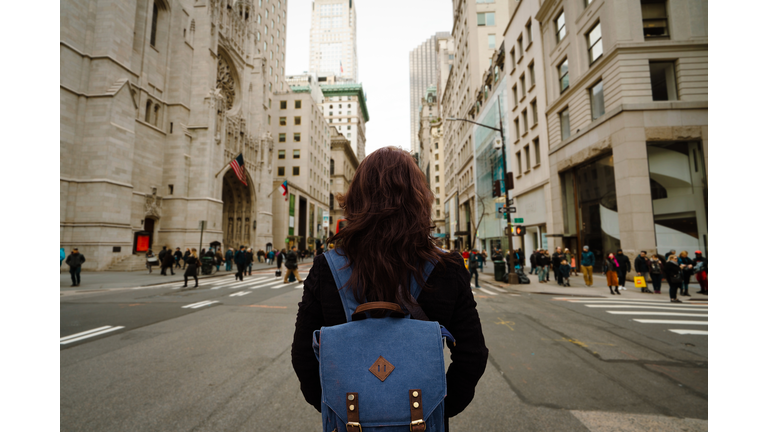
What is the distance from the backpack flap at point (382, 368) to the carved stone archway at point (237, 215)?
4305cm

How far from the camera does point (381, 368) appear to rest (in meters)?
1.29

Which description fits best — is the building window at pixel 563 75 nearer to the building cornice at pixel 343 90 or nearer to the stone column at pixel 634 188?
the stone column at pixel 634 188

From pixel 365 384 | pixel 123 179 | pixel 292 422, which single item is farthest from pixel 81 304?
pixel 123 179

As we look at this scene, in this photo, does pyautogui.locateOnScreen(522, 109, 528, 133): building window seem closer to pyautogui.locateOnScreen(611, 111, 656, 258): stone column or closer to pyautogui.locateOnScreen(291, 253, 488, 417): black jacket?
pyautogui.locateOnScreen(611, 111, 656, 258): stone column

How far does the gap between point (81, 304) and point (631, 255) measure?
70.1 feet

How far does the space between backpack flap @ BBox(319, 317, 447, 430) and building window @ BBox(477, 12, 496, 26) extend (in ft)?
172

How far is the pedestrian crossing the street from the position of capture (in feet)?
25.2

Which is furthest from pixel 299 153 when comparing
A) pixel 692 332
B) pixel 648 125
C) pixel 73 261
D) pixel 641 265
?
pixel 692 332

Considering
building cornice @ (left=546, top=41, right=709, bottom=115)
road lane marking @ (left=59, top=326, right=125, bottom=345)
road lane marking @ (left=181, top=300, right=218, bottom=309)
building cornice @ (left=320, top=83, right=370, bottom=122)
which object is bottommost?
road lane marking @ (left=181, top=300, right=218, bottom=309)

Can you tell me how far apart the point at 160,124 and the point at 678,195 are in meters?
36.4

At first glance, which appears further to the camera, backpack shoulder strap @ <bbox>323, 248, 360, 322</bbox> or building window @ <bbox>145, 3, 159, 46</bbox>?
building window @ <bbox>145, 3, 159, 46</bbox>

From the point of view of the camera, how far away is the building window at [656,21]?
1650cm

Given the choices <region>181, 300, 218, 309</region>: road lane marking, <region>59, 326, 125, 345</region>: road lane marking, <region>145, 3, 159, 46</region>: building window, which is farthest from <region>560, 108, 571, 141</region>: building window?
<region>145, 3, 159, 46</region>: building window

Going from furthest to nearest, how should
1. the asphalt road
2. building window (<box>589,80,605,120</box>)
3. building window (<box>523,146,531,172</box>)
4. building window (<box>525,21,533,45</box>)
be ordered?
building window (<box>523,146,531,172</box>)
building window (<box>525,21,533,45</box>)
building window (<box>589,80,605,120</box>)
the asphalt road
